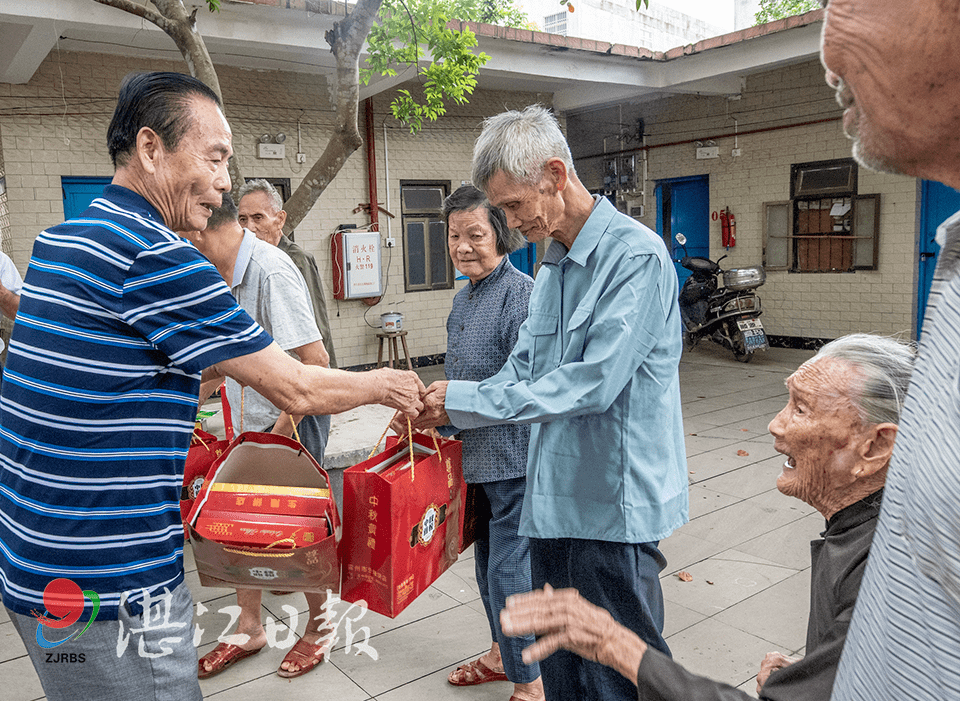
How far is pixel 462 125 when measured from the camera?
A: 11047 millimetres

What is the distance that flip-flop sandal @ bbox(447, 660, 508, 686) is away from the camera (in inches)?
115

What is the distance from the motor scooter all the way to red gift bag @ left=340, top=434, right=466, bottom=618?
879cm

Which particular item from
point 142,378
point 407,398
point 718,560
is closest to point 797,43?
point 718,560

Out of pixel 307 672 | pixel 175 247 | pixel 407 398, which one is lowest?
pixel 307 672

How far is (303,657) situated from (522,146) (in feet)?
7.65

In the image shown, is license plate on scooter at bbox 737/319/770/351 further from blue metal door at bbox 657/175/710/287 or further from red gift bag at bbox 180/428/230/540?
red gift bag at bbox 180/428/230/540

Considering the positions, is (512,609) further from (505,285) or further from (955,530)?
(505,285)

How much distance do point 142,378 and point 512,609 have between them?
902mm

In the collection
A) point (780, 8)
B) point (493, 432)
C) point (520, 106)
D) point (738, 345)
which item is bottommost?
point (738, 345)

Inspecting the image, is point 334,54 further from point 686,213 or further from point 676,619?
point 686,213

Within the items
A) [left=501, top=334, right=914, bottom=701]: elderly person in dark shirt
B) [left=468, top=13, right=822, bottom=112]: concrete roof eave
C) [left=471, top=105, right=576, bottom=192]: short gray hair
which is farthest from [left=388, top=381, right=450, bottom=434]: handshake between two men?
[left=468, top=13, right=822, bottom=112]: concrete roof eave

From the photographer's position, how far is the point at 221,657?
3082 mm

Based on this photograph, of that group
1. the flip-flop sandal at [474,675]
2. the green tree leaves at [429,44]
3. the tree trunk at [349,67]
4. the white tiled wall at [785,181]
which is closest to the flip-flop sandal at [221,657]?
the flip-flop sandal at [474,675]

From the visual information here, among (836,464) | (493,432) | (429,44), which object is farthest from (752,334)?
(836,464)
